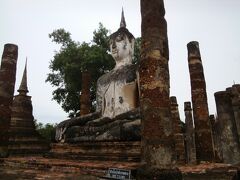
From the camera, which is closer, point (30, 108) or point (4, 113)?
point (4, 113)

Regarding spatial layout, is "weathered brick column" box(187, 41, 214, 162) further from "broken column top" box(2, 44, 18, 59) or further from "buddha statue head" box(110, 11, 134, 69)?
"broken column top" box(2, 44, 18, 59)

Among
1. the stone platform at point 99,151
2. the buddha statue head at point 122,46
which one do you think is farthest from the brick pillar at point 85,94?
the stone platform at point 99,151

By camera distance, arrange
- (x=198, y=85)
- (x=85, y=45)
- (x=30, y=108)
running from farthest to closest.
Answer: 1. (x=85, y=45)
2. (x=30, y=108)
3. (x=198, y=85)

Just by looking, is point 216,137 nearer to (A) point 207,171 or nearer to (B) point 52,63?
(B) point 52,63

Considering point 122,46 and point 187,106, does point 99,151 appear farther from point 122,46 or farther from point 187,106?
point 187,106

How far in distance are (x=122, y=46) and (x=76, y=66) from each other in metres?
7.75

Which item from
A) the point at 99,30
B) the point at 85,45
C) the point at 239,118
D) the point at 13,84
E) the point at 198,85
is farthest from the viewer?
the point at 99,30

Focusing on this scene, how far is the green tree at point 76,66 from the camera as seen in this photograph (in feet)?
54.0

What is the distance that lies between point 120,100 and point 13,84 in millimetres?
3836

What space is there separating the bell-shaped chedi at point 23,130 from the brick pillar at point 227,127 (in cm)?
884

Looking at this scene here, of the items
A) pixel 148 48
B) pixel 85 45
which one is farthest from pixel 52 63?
pixel 148 48

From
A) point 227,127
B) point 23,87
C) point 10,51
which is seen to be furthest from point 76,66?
point 227,127

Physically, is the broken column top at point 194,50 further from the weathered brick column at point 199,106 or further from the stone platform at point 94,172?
the stone platform at point 94,172

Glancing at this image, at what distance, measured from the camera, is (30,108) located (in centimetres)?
1440
